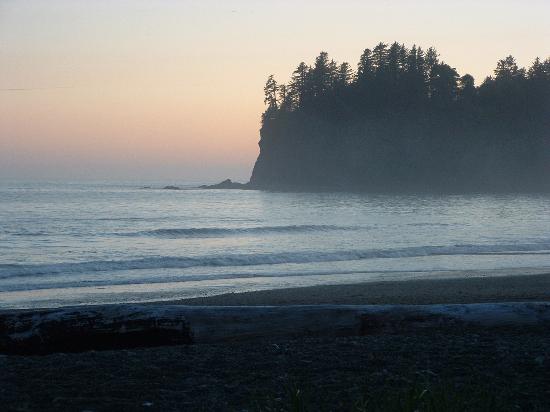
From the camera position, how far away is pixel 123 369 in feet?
19.0

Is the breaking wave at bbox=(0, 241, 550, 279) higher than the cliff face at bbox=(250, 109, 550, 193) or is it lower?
lower

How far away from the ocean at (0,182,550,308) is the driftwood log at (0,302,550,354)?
255 inches

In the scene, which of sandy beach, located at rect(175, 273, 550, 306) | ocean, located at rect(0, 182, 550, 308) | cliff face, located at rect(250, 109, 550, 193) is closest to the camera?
sandy beach, located at rect(175, 273, 550, 306)

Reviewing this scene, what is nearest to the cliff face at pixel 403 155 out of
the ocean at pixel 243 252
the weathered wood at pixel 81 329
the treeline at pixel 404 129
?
the treeline at pixel 404 129

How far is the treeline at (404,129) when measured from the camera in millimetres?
81562

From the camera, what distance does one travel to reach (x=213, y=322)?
23.2 feet

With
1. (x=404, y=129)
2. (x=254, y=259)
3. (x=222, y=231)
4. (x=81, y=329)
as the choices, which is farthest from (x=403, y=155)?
(x=81, y=329)

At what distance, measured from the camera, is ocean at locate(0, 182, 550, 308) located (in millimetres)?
15953

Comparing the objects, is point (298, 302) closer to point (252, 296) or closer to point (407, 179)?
point (252, 296)

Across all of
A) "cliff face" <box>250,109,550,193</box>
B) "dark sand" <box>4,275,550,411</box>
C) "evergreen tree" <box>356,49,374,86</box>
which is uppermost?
"evergreen tree" <box>356,49,374,86</box>

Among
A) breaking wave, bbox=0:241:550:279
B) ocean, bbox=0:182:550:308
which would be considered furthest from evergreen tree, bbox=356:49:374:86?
breaking wave, bbox=0:241:550:279

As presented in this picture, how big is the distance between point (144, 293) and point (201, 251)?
362 inches

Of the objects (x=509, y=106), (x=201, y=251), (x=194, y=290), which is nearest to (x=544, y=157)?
(x=509, y=106)

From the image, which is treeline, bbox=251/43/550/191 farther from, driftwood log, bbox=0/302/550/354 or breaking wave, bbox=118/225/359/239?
driftwood log, bbox=0/302/550/354
